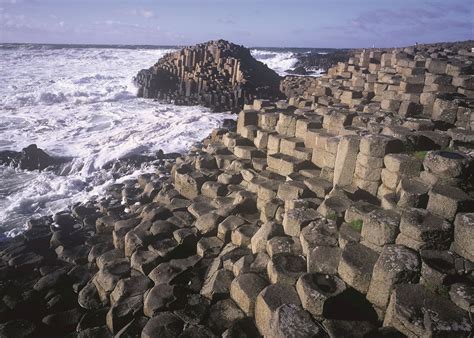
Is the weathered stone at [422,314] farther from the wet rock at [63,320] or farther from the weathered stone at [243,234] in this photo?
the wet rock at [63,320]

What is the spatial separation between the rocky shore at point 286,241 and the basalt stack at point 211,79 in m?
10.3

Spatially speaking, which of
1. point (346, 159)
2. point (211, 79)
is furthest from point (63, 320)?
point (211, 79)

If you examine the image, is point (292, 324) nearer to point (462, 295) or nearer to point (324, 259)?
point (324, 259)

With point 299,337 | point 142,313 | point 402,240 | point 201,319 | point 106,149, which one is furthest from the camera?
point 106,149

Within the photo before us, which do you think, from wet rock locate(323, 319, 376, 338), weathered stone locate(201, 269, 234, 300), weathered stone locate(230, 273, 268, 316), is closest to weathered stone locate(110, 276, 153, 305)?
weathered stone locate(201, 269, 234, 300)

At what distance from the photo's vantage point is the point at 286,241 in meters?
4.92

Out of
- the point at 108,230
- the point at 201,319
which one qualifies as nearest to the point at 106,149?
the point at 108,230

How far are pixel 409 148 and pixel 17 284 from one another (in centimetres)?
619

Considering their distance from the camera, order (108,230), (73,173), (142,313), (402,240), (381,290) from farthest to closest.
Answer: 1. (73,173)
2. (108,230)
3. (142,313)
4. (402,240)
5. (381,290)

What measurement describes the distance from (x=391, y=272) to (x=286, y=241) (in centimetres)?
155

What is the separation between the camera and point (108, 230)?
7129 millimetres

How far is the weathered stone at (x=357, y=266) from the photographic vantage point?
3893mm

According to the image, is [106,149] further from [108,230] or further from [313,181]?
[313,181]

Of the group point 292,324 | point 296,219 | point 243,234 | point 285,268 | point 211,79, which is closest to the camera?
point 292,324
